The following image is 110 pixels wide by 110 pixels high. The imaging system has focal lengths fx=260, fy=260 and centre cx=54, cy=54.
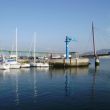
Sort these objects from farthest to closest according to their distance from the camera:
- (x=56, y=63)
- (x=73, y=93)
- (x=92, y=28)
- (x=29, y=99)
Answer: (x=92, y=28)
(x=56, y=63)
(x=73, y=93)
(x=29, y=99)

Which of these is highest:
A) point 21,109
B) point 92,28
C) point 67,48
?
point 92,28

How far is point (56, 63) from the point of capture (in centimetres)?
9325

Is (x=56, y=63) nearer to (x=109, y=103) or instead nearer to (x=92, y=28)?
(x=92, y=28)

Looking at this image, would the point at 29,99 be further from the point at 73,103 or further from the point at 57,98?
the point at 73,103

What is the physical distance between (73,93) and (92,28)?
263 feet

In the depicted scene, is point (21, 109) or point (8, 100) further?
point (8, 100)

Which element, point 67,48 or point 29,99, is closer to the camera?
point 29,99

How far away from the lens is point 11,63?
80.8 meters

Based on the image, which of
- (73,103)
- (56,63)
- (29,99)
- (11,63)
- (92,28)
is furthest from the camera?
(92,28)

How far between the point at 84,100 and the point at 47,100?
168 inches

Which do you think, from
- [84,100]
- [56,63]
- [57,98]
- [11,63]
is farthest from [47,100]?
[56,63]

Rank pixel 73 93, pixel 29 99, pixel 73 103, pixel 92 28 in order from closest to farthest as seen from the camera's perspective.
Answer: pixel 73 103, pixel 29 99, pixel 73 93, pixel 92 28


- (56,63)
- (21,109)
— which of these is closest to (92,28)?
(56,63)

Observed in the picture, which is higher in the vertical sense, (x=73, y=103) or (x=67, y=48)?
(x=67, y=48)
